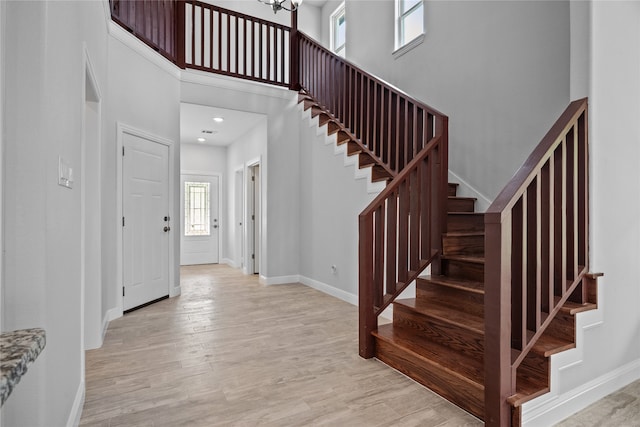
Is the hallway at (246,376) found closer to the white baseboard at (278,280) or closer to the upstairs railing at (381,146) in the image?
the upstairs railing at (381,146)

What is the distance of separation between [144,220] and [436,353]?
3.36 m

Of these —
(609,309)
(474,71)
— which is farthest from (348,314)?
(474,71)

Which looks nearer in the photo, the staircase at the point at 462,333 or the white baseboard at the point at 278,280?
the staircase at the point at 462,333

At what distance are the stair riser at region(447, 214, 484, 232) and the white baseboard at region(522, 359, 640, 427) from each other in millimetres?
1330

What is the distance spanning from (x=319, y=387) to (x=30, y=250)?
1.67 meters

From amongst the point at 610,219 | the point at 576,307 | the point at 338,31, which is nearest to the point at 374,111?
the point at 610,219

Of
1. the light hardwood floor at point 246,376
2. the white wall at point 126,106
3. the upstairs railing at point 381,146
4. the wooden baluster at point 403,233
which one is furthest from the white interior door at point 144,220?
the wooden baluster at point 403,233

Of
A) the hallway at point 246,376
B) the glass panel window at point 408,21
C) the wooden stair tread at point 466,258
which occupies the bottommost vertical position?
the hallway at point 246,376

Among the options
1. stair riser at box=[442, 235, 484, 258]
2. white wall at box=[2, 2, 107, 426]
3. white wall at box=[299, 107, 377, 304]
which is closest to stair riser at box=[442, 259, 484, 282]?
stair riser at box=[442, 235, 484, 258]

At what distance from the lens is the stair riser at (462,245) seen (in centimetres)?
285

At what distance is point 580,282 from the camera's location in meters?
2.05

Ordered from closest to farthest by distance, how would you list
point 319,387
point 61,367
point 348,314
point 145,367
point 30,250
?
point 30,250 < point 61,367 < point 319,387 < point 145,367 < point 348,314

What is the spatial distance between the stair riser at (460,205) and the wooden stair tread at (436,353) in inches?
53.9

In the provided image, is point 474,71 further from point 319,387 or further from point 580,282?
point 319,387
